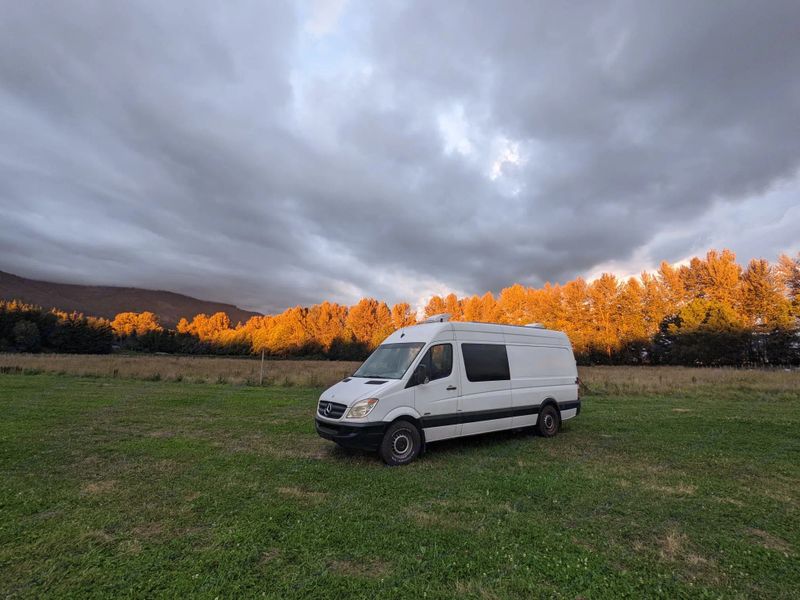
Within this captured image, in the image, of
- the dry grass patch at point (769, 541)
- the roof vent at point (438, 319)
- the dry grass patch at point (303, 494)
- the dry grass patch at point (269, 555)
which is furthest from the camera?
the roof vent at point (438, 319)

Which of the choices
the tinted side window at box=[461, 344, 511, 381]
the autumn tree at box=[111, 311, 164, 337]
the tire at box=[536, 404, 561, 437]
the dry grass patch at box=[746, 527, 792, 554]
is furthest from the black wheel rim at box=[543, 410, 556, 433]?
the autumn tree at box=[111, 311, 164, 337]

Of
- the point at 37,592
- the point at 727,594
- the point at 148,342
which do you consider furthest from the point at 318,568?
the point at 148,342

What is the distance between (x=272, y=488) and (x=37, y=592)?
2759mm

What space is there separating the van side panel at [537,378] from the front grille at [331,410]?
3980 mm

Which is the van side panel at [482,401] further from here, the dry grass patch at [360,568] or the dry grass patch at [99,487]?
the dry grass patch at [99,487]

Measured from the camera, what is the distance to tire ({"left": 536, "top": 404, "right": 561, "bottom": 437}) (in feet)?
31.1

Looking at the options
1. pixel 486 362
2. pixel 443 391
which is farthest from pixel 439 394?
pixel 486 362

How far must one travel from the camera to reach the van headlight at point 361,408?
6824 millimetres

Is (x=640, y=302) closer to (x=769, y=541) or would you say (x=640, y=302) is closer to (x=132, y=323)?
(x=769, y=541)

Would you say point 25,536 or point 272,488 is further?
point 272,488

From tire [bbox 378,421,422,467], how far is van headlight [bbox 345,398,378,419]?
519 millimetres

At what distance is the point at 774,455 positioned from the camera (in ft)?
25.5

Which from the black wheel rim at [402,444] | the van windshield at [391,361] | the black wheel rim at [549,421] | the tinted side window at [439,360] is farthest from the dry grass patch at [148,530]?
the black wheel rim at [549,421]

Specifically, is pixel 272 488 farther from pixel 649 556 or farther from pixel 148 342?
pixel 148 342
